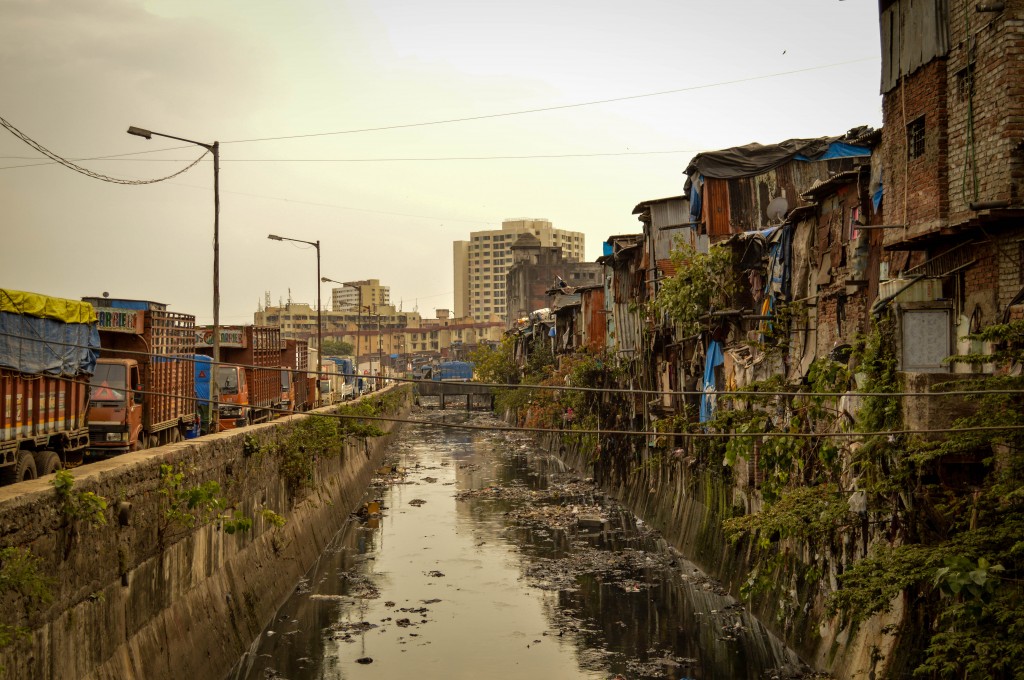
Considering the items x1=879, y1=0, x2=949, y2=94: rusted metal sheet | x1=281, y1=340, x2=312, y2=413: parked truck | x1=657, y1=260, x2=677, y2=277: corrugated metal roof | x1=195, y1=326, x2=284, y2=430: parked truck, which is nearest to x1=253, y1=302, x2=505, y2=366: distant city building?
x1=281, y1=340, x2=312, y2=413: parked truck

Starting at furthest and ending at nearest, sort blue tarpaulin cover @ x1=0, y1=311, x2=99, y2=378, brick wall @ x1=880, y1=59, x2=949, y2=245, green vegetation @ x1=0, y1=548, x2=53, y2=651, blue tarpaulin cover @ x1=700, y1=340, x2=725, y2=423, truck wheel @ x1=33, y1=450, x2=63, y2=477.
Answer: blue tarpaulin cover @ x1=700, y1=340, x2=725, y2=423, truck wheel @ x1=33, y1=450, x2=63, y2=477, blue tarpaulin cover @ x1=0, y1=311, x2=99, y2=378, brick wall @ x1=880, y1=59, x2=949, y2=245, green vegetation @ x1=0, y1=548, x2=53, y2=651

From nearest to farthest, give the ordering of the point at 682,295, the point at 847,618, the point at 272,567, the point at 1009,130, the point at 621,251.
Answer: the point at 1009,130, the point at 847,618, the point at 272,567, the point at 682,295, the point at 621,251

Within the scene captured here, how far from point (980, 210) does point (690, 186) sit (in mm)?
20661

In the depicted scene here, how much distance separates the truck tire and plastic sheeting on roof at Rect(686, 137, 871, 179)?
21.7 m

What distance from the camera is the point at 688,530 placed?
2627cm

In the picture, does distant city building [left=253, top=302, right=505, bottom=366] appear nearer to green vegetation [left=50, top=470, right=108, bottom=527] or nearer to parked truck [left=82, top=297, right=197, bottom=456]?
parked truck [left=82, top=297, right=197, bottom=456]

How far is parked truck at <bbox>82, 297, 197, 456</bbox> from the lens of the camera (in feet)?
68.5

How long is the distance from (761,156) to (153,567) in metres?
23.4

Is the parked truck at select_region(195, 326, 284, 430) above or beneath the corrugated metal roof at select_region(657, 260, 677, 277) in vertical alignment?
beneath

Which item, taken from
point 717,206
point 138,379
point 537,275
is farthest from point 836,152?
point 537,275

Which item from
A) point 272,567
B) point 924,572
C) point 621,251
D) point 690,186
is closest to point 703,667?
point 924,572

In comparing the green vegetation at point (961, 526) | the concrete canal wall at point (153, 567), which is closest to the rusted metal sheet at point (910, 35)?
the green vegetation at point (961, 526)

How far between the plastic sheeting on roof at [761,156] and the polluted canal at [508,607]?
11.8 meters

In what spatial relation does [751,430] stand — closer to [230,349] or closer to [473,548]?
[473,548]
